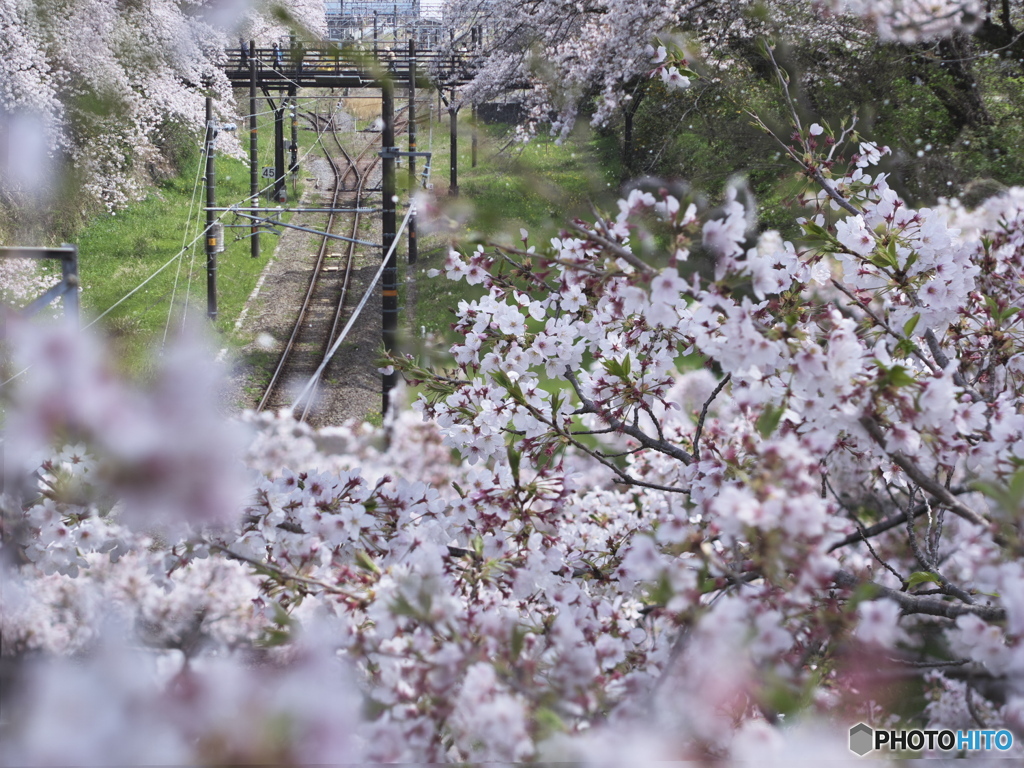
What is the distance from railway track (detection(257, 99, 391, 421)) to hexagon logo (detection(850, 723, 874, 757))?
5826 mm

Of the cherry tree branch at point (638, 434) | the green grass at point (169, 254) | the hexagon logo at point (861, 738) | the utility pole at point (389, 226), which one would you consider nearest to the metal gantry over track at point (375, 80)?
the utility pole at point (389, 226)

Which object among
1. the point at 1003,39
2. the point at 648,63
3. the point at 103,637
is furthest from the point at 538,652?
the point at 648,63

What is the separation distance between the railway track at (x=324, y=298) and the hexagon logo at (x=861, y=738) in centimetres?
583

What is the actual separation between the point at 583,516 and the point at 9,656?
2541mm

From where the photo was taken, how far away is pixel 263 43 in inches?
538

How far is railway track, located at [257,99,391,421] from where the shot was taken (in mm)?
9617

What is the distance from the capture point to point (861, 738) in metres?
1.46

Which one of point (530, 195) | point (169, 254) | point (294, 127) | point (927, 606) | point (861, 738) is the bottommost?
point (861, 738)

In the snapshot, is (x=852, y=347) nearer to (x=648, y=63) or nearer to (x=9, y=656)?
(x=9, y=656)

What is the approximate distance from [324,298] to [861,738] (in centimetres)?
1186

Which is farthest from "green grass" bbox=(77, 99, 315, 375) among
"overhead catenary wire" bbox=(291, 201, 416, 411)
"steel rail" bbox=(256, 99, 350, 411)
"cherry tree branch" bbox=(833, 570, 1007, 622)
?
"cherry tree branch" bbox=(833, 570, 1007, 622)

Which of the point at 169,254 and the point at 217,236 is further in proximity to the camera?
the point at 217,236

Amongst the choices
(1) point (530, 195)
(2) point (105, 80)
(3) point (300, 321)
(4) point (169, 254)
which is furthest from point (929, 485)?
(4) point (169, 254)

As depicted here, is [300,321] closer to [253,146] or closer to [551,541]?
[253,146]
